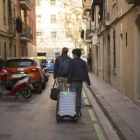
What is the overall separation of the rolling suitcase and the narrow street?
0.15m

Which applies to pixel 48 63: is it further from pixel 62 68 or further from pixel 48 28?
pixel 48 28

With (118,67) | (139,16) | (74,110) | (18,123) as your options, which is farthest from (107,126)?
(118,67)

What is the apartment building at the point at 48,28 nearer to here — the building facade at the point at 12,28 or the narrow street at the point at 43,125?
the building facade at the point at 12,28

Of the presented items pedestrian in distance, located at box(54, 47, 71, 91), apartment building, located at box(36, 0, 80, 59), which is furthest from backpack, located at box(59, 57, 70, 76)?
apartment building, located at box(36, 0, 80, 59)

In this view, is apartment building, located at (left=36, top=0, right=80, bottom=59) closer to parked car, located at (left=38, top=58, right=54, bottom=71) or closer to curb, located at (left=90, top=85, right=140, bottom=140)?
parked car, located at (left=38, top=58, right=54, bottom=71)

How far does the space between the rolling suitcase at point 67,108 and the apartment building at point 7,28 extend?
65.0 ft

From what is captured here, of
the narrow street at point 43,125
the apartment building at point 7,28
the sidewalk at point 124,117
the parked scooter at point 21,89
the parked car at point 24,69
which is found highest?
the apartment building at point 7,28

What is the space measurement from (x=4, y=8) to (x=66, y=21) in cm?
3362

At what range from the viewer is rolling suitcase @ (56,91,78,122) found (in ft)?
29.2

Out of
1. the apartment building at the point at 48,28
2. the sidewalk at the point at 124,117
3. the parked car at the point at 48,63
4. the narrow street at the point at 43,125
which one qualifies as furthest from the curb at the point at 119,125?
the apartment building at the point at 48,28

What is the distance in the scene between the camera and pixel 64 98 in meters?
9.12

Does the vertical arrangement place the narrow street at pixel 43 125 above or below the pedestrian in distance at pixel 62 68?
below


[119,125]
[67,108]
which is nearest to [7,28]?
[67,108]

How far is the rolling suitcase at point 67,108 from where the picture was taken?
891cm
